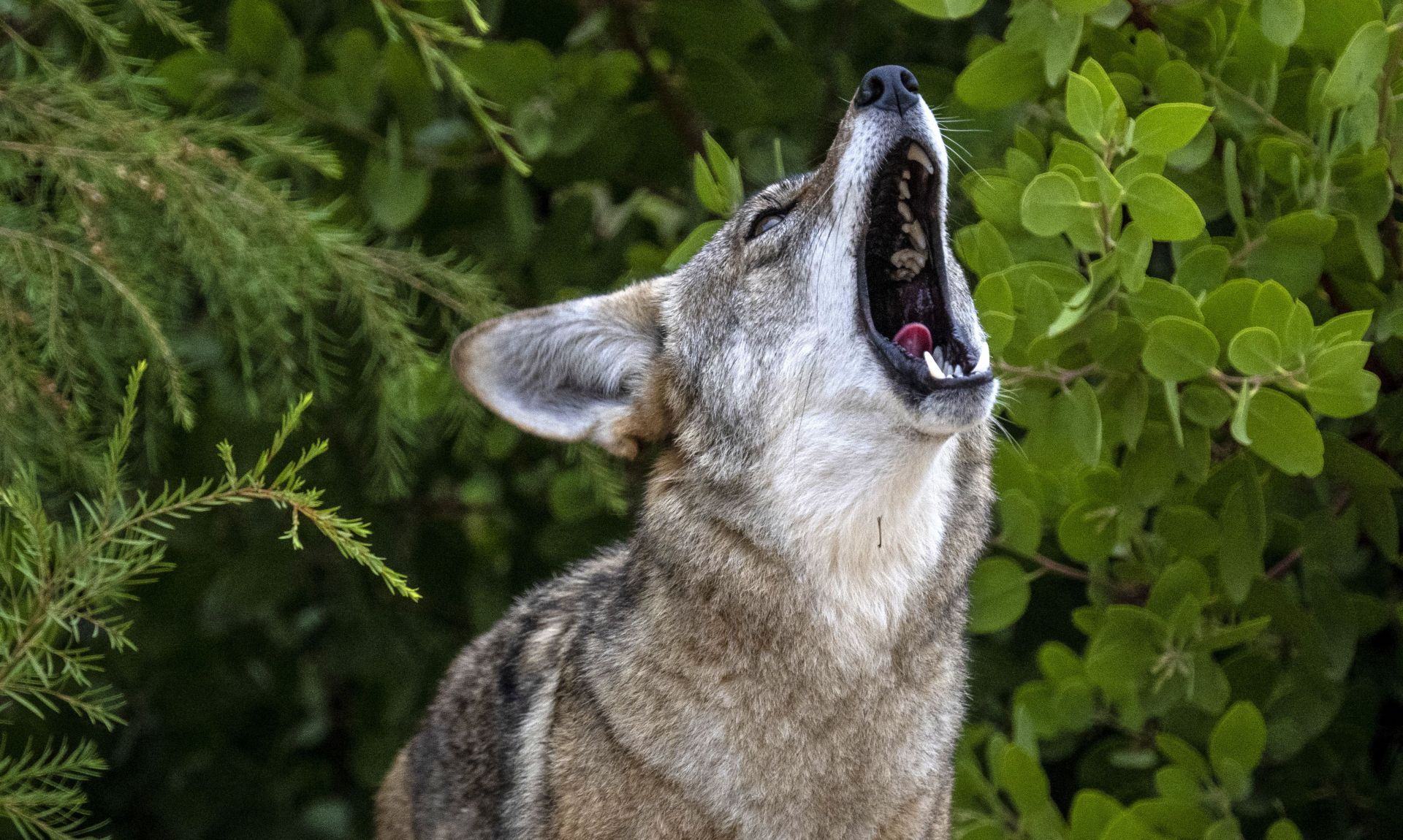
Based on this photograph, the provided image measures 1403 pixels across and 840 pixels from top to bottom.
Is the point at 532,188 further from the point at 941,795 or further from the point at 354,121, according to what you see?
the point at 941,795

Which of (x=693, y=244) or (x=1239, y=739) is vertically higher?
(x=693, y=244)

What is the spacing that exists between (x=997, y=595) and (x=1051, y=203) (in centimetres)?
117

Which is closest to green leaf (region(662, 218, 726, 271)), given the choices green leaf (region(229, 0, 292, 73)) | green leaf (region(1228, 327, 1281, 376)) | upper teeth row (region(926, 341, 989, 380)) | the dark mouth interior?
the dark mouth interior

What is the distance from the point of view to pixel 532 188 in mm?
5309

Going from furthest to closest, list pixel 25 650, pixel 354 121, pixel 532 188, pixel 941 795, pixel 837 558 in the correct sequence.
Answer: pixel 532 188, pixel 354 121, pixel 941 795, pixel 837 558, pixel 25 650

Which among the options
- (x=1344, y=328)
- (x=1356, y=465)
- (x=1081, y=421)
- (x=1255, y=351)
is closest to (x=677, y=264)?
(x=1081, y=421)

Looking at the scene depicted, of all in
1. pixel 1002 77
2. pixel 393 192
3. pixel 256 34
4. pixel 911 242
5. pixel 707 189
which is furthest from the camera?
pixel 393 192

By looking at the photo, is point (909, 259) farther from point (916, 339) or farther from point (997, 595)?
point (997, 595)

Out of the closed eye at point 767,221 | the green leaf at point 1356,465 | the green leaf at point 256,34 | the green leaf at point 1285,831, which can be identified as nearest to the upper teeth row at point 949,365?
the closed eye at point 767,221

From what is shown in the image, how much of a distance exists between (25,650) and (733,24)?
107 inches

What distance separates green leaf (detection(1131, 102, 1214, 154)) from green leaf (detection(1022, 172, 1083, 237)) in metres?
0.16

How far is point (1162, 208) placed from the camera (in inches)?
118

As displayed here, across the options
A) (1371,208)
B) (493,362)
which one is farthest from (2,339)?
(1371,208)

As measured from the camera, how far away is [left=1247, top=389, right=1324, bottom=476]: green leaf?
3.14m
